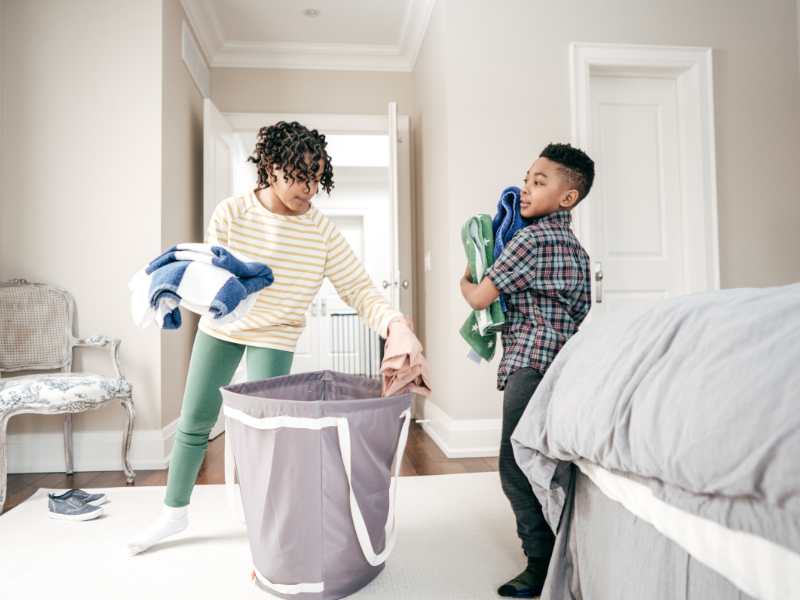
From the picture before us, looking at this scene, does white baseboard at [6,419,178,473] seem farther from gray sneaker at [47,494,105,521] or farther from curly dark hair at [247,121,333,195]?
curly dark hair at [247,121,333,195]

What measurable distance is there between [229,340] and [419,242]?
2.41 metres

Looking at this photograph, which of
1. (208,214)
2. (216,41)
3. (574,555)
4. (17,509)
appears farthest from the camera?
(216,41)

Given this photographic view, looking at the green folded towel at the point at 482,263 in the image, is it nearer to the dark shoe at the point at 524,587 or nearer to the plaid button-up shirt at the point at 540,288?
the plaid button-up shirt at the point at 540,288

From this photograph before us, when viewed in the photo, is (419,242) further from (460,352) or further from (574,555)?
(574,555)

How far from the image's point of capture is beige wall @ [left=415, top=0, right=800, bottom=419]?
2943 mm

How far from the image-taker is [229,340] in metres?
1.65

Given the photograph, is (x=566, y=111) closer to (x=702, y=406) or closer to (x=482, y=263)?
(x=482, y=263)

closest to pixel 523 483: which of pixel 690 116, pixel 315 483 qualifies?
pixel 315 483

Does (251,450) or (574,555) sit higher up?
(251,450)

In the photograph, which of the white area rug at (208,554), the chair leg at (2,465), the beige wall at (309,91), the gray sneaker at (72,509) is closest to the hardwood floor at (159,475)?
the chair leg at (2,465)

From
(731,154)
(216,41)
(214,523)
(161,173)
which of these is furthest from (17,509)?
(731,154)

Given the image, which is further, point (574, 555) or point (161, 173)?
point (161, 173)

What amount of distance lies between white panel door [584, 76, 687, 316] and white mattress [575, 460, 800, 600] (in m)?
2.27

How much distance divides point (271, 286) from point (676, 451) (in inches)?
45.8
